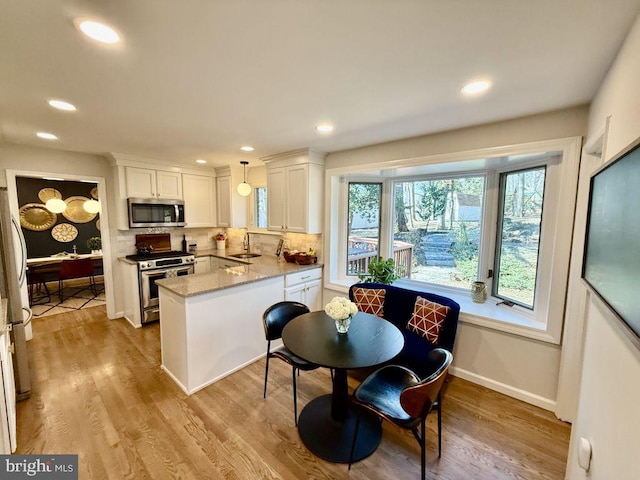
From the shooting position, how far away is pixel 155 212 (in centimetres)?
400

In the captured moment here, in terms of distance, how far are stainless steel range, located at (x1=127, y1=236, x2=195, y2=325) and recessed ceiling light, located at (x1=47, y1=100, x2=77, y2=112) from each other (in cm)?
212

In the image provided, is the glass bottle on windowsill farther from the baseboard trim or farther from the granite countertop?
the granite countertop

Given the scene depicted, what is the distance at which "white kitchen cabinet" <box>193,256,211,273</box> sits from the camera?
439 centimetres

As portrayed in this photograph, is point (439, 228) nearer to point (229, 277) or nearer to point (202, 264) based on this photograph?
point (229, 277)

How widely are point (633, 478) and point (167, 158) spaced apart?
486cm

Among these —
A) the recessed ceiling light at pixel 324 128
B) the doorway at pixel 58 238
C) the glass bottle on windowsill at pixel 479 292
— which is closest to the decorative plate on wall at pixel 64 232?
the doorway at pixel 58 238

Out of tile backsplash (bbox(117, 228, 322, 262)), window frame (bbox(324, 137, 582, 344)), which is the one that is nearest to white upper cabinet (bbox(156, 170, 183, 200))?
tile backsplash (bbox(117, 228, 322, 262))

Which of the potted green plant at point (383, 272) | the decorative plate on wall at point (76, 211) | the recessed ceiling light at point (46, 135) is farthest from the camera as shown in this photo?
the decorative plate on wall at point (76, 211)

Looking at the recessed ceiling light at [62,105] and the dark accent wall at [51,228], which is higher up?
the recessed ceiling light at [62,105]

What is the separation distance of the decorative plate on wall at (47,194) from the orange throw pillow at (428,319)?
7590mm

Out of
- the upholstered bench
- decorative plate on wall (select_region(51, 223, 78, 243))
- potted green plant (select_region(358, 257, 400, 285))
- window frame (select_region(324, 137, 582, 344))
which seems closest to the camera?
window frame (select_region(324, 137, 582, 344))

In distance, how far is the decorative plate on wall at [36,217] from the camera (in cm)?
546

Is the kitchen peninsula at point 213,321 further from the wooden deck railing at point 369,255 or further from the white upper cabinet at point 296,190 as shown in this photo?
the wooden deck railing at point 369,255

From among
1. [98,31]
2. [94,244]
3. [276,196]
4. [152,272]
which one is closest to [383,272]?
[276,196]
